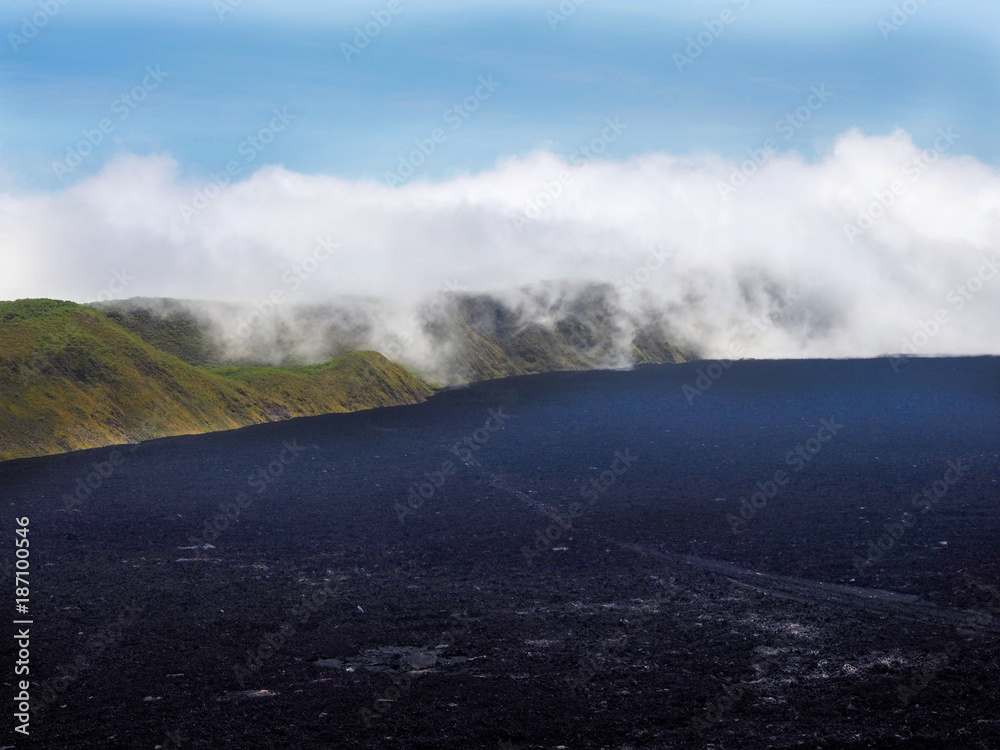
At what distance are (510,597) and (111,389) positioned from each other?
237 feet

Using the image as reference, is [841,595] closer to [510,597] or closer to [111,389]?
[510,597]

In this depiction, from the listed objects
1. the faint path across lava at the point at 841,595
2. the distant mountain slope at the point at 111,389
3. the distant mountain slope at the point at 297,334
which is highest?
the distant mountain slope at the point at 297,334

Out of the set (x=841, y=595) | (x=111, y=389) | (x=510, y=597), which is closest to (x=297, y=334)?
(x=111, y=389)

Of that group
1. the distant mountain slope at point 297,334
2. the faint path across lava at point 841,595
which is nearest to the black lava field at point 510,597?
the faint path across lava at point 841,595

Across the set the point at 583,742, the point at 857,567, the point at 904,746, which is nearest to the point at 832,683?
the point at 904,746

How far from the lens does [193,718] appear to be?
116 ft

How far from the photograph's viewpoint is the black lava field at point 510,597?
35.2 metres

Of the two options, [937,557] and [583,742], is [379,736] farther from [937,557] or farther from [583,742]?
[937,557]

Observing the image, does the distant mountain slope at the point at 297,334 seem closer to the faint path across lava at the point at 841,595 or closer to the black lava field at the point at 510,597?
the black lava field at the point at 510,597

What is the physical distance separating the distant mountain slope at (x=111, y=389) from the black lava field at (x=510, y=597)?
7.29 m

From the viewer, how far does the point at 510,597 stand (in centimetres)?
4922

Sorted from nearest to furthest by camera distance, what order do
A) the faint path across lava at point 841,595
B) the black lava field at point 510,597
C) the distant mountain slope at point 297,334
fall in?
the black lava field at point 510,597, the faint path across lava at point 841,595, the distant mountain slope at point 297,334

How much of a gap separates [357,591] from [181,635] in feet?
31.9

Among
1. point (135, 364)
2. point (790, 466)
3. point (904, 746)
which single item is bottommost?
point (904, 746)
